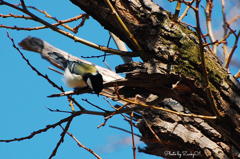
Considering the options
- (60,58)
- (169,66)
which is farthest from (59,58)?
(169,66)

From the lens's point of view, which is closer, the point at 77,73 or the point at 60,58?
the point at 77,73

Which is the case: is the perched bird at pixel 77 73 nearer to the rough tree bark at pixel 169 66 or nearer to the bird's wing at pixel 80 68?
the bird's wing at pixel 80 68

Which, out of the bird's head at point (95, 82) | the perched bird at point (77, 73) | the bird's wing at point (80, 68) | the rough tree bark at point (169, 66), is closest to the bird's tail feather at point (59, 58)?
the perched bird at point (77, 73)

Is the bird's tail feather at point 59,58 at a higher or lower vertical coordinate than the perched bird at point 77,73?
higher

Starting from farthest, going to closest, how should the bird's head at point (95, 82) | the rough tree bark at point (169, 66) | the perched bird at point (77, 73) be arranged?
the perched bird at point (77, 73), the bird's head at point (95, 82), the rough tree bark at point (169, 66)

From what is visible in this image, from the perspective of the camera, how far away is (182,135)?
8.41 feet

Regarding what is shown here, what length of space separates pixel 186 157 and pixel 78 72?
6.30ft

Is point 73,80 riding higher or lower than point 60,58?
lower

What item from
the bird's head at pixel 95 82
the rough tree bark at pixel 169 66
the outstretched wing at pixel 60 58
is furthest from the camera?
the outstretched wing at pixel 60 58

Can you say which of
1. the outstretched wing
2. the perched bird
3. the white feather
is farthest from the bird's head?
the outstretched wing

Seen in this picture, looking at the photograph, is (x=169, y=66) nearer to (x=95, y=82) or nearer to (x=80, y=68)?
(x=95, y=82)

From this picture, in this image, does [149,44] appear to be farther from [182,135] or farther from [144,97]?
[144,97]

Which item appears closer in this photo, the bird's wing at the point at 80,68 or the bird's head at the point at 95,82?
the bird's head at the point at 95,82

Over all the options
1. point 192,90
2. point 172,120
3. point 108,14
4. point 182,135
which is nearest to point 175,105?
point 172,120
